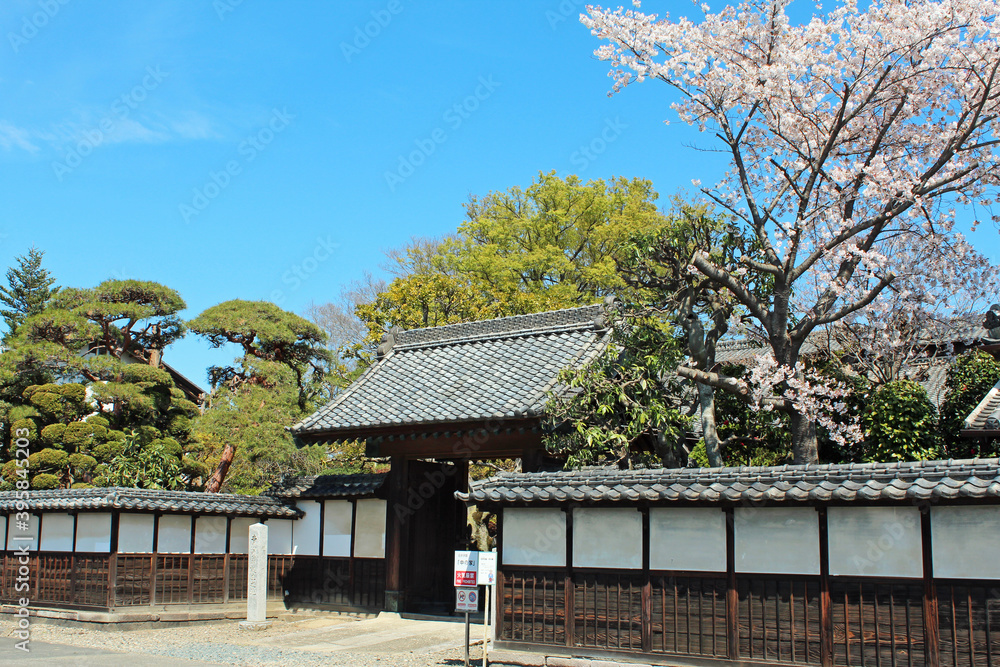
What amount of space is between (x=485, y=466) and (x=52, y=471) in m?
13.4

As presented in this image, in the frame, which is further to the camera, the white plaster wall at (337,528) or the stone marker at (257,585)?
the white plaster wall at (337,528)

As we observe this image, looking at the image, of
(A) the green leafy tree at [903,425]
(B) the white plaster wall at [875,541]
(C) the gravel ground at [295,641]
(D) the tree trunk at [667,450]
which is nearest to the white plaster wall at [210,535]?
(C) the gravel ground at [295,641]

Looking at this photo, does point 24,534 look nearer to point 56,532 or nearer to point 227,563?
point 56,532

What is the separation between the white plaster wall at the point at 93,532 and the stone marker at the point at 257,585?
286cm

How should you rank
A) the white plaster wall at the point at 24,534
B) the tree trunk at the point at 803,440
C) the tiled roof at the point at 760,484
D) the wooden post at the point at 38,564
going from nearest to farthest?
the tiled roof at the point at 760,484 < the tree trunk at the point at 803,440 < the wooden post at the point at 38,564 < the white plaster wall at the point at 24,534

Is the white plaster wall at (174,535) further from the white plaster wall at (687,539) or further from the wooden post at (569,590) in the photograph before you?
the white plaster wall at (687,539)

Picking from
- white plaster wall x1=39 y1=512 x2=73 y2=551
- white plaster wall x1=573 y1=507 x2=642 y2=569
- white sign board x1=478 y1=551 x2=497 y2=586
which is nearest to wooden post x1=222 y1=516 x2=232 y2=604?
white plaster wall x1=39 y1=512 x2=73 y2=551

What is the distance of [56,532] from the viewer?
1717 centimetres

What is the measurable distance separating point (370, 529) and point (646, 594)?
8.62 metres

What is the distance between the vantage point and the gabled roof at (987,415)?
38.0ft

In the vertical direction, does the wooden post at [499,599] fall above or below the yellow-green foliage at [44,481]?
below

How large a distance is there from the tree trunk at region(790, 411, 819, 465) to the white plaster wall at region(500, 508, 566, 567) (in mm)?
4352

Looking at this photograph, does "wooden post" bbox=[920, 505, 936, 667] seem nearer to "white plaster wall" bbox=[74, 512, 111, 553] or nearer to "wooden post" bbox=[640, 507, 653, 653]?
"wooden post" bbox=[640, 507, 653, 653]

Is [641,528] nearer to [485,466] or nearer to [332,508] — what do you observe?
[332,508]
